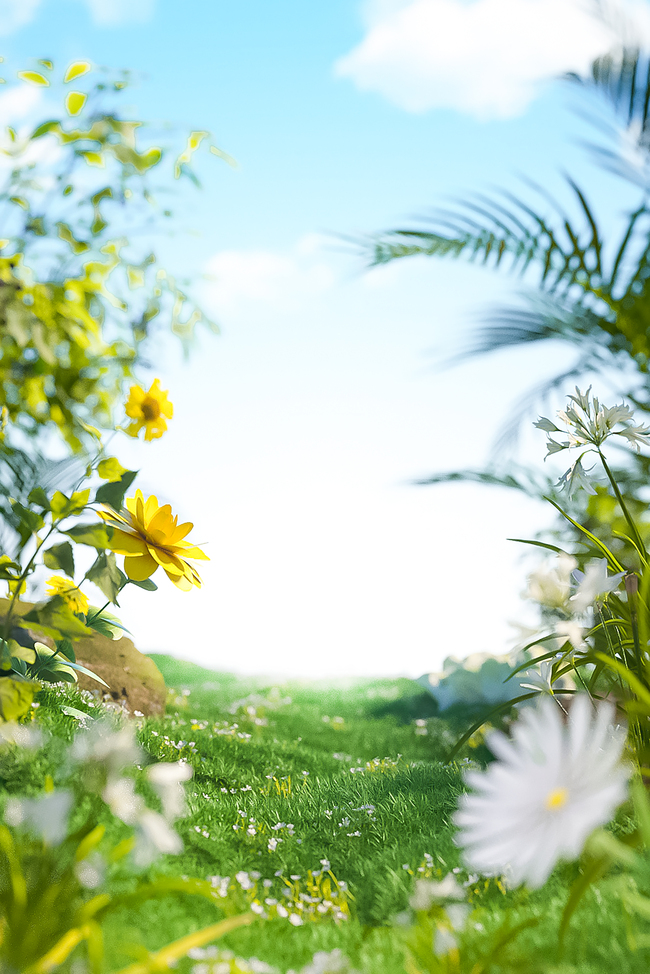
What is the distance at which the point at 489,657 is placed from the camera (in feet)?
18.6

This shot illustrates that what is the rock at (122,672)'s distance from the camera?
3.33 m

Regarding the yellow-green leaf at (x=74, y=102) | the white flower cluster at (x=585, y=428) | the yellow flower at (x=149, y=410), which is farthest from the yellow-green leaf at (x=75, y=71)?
the white flower cluster at (x=585, y=428)

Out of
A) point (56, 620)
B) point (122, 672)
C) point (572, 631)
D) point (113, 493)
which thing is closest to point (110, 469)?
point (113, 493)

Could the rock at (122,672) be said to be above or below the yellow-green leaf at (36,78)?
below

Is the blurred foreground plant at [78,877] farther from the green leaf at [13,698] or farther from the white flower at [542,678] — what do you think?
the white flower at [542,678]

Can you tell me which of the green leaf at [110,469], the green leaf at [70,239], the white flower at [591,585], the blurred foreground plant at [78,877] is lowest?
the blurred foreground plant at [78,877]

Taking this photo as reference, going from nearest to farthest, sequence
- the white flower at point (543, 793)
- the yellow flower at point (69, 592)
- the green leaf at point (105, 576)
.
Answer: the white flower at point (543, 793) < the green leaf at point (105, 576) < the yellow flower at point (69, 592)

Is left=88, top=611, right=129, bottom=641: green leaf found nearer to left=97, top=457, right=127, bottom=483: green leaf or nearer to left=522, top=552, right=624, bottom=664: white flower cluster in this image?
Result: left=97, top=457, right=127, bottom=483: green leaf

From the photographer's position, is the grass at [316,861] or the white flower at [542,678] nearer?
the grass at [316,861]

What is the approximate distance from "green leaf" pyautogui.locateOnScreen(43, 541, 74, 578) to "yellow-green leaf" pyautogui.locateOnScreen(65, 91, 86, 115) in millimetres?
1101

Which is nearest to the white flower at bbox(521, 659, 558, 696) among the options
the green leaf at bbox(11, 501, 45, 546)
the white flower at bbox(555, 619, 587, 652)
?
the white flower at bbox(555, 619, 587, 652)

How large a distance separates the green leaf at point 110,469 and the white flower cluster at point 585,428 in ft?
3.42

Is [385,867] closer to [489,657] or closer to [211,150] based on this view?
[211,150]

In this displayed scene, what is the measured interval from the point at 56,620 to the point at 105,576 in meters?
0.21
